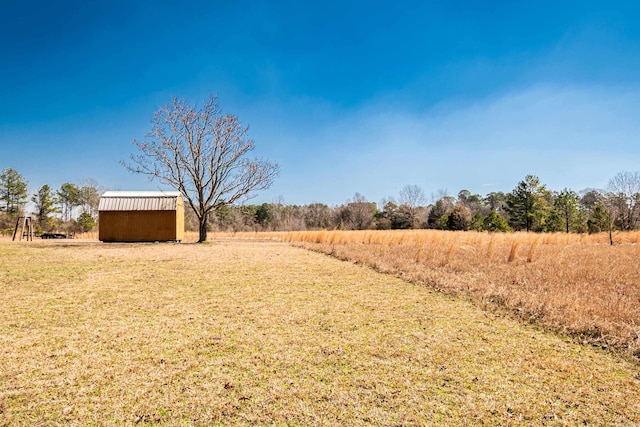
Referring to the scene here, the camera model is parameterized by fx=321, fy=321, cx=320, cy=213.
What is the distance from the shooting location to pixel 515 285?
557 centimetres

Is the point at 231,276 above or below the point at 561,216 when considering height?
below

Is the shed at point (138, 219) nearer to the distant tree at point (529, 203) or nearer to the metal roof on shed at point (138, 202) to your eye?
the metal roof on shed at point (138, 202)

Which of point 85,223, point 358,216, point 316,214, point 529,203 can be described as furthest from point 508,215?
point 85,223

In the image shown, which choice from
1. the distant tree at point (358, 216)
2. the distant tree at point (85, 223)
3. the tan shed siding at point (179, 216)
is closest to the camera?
the tan shed siding at point (179, 216)

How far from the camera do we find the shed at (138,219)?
64.8ft

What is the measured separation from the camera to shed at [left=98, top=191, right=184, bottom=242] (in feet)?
64.8

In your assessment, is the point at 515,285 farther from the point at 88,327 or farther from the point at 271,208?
the point at 271,208

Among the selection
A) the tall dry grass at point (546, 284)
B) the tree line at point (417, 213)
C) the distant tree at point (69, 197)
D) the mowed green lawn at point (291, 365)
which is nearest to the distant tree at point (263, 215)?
the tree line at point (417, 213)

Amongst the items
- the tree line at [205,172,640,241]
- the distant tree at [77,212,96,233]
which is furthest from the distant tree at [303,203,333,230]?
the distant tree at [77,212,96,233]

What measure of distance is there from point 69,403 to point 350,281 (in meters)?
4.81

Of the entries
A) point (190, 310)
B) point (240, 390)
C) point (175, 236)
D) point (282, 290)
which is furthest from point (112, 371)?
point (175, 236)

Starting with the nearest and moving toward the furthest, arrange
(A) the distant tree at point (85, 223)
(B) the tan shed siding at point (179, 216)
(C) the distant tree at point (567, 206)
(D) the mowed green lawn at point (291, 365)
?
(D) the mowed green lawn at point (291, 365) < (B) the tan shed siding at point (179, 216) < (C) the distant tree at point (567, 206) < (A) the distant tree at point (85, 223)

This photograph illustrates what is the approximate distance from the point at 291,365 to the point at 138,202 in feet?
68.2

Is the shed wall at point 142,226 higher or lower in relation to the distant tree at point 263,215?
lower
